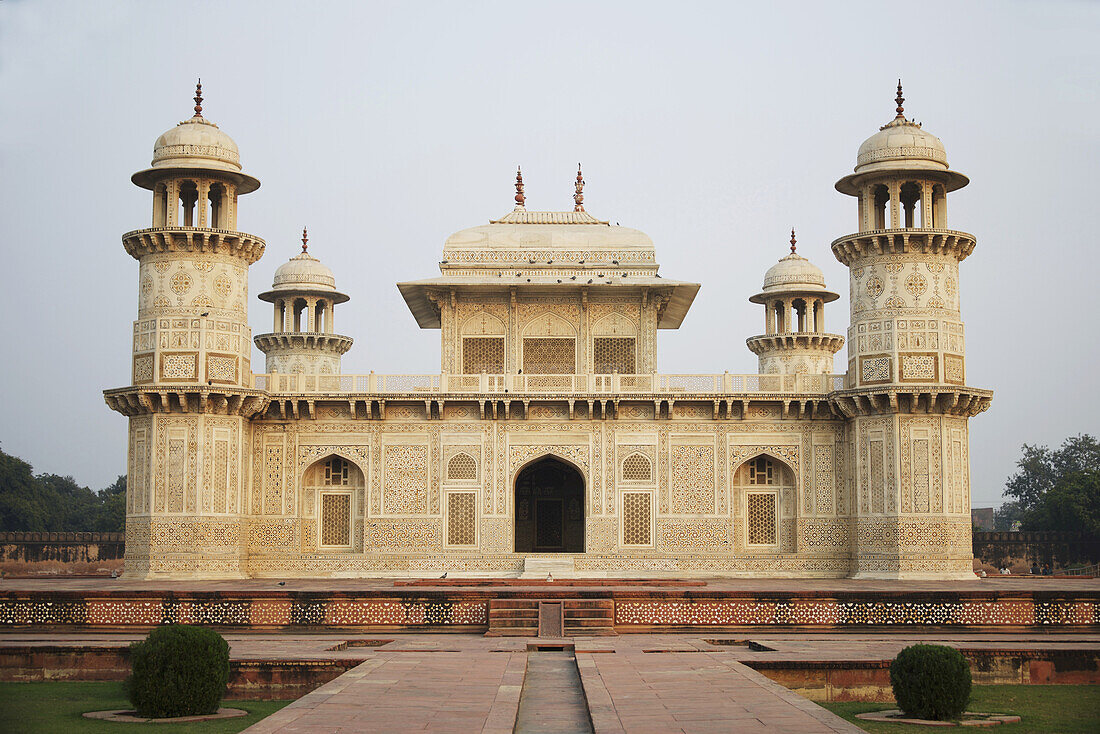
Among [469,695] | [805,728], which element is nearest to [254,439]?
[469,695]

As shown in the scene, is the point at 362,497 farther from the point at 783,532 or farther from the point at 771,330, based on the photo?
the point at 771,330

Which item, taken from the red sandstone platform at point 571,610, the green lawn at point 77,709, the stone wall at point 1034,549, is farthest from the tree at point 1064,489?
the green lawn at point 77,709

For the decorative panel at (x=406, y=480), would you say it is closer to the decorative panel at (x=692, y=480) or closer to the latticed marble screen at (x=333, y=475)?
the latticed marble screen at (x=333, y=475)

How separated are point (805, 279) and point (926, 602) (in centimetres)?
2232

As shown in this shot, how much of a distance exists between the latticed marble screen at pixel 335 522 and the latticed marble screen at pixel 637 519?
19.7 feet

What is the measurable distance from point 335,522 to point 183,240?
6.78 meters

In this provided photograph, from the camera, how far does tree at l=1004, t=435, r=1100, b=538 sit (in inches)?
1655

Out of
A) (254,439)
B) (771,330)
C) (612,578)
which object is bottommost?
(612,578)

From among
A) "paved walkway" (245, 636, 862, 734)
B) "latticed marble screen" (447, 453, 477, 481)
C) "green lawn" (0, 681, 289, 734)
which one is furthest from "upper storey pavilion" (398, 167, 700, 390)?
"green lawn" (0, 681, 289, 734)

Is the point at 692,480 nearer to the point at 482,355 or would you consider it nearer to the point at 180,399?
the point at 482,355

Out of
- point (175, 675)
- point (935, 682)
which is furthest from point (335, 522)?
point (935, 682)

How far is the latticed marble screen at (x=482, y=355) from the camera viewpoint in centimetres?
2802

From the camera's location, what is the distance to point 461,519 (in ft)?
86.3

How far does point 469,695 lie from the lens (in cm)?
989
